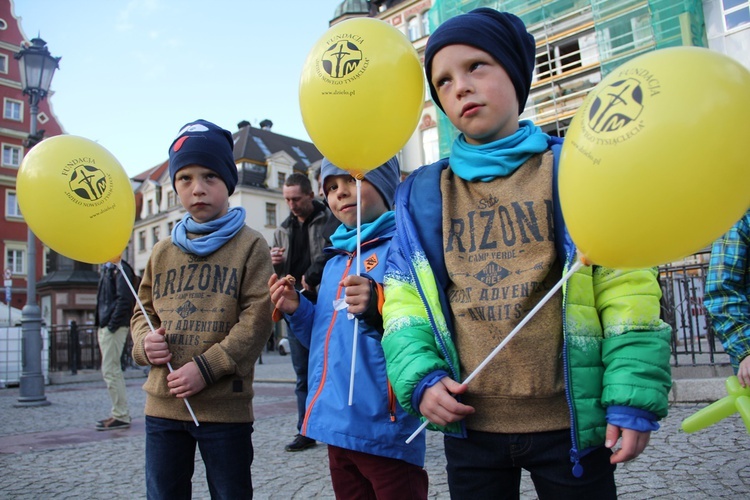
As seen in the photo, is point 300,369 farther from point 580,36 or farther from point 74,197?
point 580,36

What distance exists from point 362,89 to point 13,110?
37122mm

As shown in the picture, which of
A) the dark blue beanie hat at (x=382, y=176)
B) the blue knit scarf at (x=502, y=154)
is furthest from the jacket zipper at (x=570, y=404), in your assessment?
the dark blue beanie hat at (x=382, y=176)

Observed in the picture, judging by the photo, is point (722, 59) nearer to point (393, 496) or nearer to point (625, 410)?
point (625, 410)

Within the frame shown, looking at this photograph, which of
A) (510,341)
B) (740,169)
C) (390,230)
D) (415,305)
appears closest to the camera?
(740,169)

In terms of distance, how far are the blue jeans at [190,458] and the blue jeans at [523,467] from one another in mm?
935

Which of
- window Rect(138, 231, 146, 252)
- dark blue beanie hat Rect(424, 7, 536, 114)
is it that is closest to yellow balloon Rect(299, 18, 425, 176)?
dark blue beanie hat Rect(424, 7, 536, 114)

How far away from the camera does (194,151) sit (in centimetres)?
228

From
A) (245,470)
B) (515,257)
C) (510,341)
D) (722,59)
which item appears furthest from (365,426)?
(722,59)

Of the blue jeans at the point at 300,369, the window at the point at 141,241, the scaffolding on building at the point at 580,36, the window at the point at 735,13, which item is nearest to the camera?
the blue jeans at the point at 300,369

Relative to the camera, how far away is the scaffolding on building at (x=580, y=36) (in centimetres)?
1599

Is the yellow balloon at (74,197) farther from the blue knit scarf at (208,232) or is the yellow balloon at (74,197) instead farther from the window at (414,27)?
the window at (414,27)

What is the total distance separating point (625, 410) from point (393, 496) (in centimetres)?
93

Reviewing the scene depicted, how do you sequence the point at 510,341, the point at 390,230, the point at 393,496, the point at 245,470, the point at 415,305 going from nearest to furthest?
1. the point at 510,341
2. the point at 415,305
3. the point at 393,496
4. the point at 245,470
5. the point at 390,230

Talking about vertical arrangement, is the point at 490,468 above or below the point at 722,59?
below
